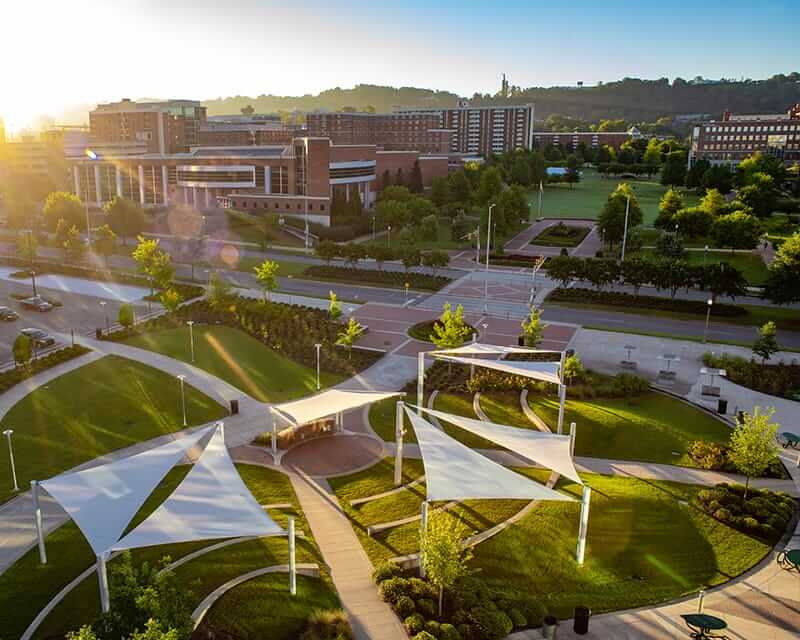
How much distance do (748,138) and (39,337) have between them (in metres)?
163

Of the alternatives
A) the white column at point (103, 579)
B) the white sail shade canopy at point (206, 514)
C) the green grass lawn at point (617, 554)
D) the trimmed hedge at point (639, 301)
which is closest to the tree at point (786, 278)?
the trimmed hedge at point (639, 301)

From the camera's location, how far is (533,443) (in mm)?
23234

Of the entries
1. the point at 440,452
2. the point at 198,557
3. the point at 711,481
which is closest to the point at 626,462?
the point at 711,481

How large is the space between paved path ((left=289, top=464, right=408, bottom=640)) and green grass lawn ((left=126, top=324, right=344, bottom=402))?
1031 cm

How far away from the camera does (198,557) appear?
67.5 feet

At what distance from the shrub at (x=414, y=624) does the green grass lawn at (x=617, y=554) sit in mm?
2898

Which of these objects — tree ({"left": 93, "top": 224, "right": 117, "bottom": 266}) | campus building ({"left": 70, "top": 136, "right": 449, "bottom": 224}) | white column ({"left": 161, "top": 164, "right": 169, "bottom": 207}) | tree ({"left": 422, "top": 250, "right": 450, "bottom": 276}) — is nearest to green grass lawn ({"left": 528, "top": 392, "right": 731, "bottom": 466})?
tree ({"left": 422, "top": 250, "right": 450, "bottom": 276})

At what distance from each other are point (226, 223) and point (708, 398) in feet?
228

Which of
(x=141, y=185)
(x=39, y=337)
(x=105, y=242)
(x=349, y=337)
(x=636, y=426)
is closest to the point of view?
(x=636, y=426)

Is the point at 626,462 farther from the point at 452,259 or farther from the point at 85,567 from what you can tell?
the point at 452,259

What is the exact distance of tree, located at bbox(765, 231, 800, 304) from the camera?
155 feet

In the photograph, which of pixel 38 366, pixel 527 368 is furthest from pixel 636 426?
pixel 38 366

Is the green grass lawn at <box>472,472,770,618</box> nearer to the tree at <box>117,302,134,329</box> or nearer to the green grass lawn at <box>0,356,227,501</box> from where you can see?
the green grass lawn at <box>0,356,227,501</box>

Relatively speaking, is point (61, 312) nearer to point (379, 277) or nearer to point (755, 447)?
point (379, 277)
